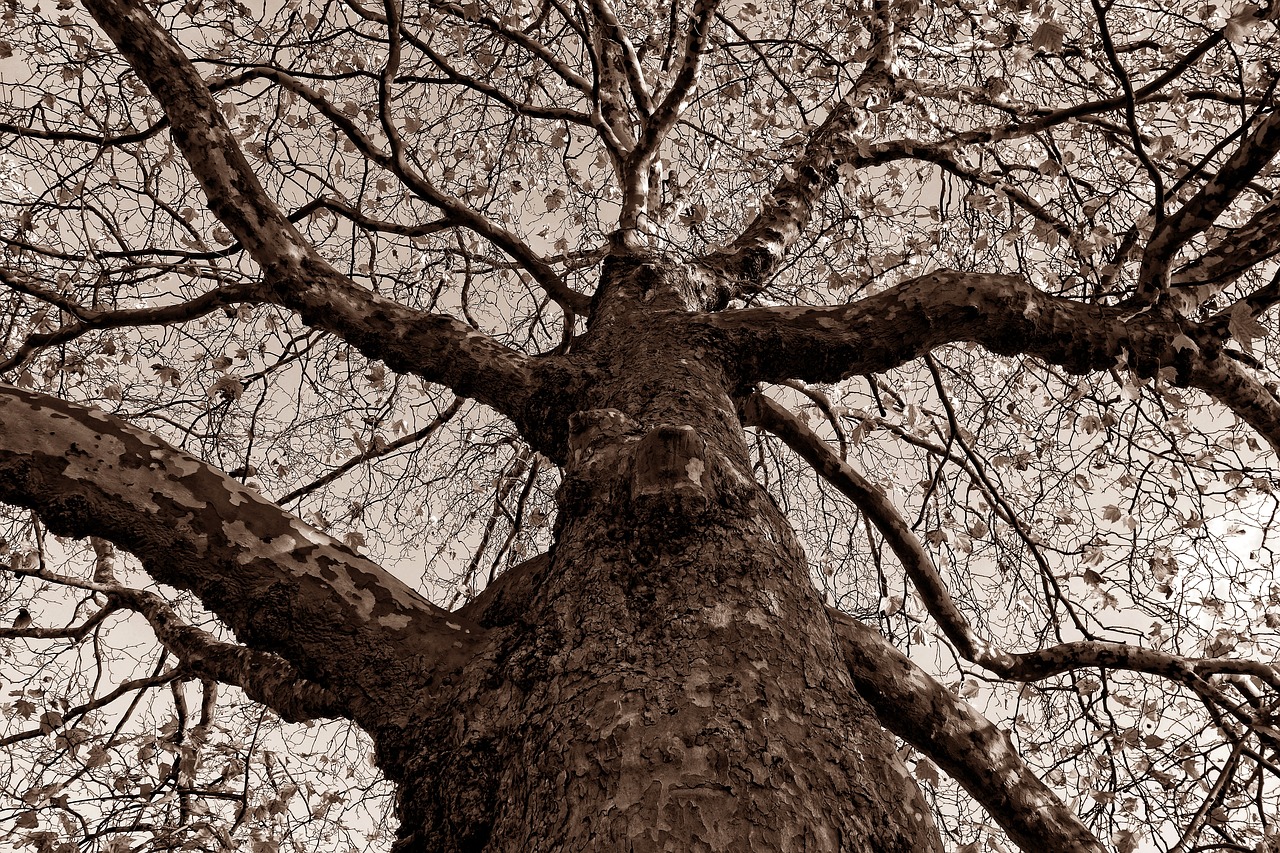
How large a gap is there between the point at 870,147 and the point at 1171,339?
77.9 inches

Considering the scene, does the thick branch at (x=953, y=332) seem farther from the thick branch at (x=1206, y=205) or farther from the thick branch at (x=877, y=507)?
the thick branch at (x=877, y=507)

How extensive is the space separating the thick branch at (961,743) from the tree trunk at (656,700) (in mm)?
587

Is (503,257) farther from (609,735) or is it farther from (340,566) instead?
(609,735)

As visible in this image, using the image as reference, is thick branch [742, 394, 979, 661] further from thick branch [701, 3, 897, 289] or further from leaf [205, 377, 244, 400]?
leaf [205, 377, 244, 400]

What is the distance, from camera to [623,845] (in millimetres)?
1242

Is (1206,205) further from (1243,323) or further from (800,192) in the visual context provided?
(800,192)

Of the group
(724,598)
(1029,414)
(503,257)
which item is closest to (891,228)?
(1029,414)

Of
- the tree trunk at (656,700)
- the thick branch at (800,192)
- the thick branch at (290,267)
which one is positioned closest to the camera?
the tree trunk at (656,700)

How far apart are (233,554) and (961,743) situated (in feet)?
6.68

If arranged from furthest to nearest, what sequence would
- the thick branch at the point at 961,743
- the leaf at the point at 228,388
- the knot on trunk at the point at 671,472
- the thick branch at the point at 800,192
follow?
the leaf at the point at 228,388 → the thick branch at the point at 800,192 → the thick branch at the point at 961,743 → the knot on trunk at the point at 671,472

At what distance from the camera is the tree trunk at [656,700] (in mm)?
1315

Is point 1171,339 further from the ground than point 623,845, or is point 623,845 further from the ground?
point 1171,339

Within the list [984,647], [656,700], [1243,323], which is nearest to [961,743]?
[984,647]

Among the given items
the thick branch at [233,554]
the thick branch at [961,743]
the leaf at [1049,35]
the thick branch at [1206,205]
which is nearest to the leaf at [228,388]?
the thick branch at [233,554]
